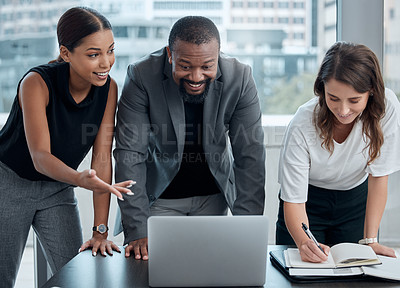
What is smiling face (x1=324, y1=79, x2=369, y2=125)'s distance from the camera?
166 centimetres

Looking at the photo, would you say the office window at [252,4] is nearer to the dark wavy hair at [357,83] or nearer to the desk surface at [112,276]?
the dark wavy hair at [357,83]

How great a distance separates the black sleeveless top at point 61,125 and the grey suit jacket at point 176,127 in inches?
4.6

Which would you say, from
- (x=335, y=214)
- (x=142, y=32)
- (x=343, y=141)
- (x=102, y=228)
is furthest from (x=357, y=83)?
(x=142, y=32)

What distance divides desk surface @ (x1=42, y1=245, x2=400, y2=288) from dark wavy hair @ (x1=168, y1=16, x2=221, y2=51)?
2.71 feet

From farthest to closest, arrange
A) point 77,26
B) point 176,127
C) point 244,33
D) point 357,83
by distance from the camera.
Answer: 1. point 244,33
2. point 176,127
3. point 77,26
4. point 357,83

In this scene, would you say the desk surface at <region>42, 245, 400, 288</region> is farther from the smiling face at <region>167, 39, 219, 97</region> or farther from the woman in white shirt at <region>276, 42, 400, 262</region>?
the smiling face at <region>167, 39, 219, 97</region>

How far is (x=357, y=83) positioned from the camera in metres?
1.65

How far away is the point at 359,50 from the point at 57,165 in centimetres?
113

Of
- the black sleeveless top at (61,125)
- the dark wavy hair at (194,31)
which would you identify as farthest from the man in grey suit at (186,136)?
the black sleeveless top at (61,125)

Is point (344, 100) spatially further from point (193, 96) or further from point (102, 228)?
point (102, 228)

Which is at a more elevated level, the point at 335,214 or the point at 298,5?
the point at 298,5

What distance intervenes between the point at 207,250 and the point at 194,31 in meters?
0.88

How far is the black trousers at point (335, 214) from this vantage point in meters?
1.96

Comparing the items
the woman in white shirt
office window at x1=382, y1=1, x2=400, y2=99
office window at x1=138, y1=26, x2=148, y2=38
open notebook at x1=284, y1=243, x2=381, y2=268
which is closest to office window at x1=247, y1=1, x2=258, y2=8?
office window at x1=138, y1=26, x2=148, y2=38
